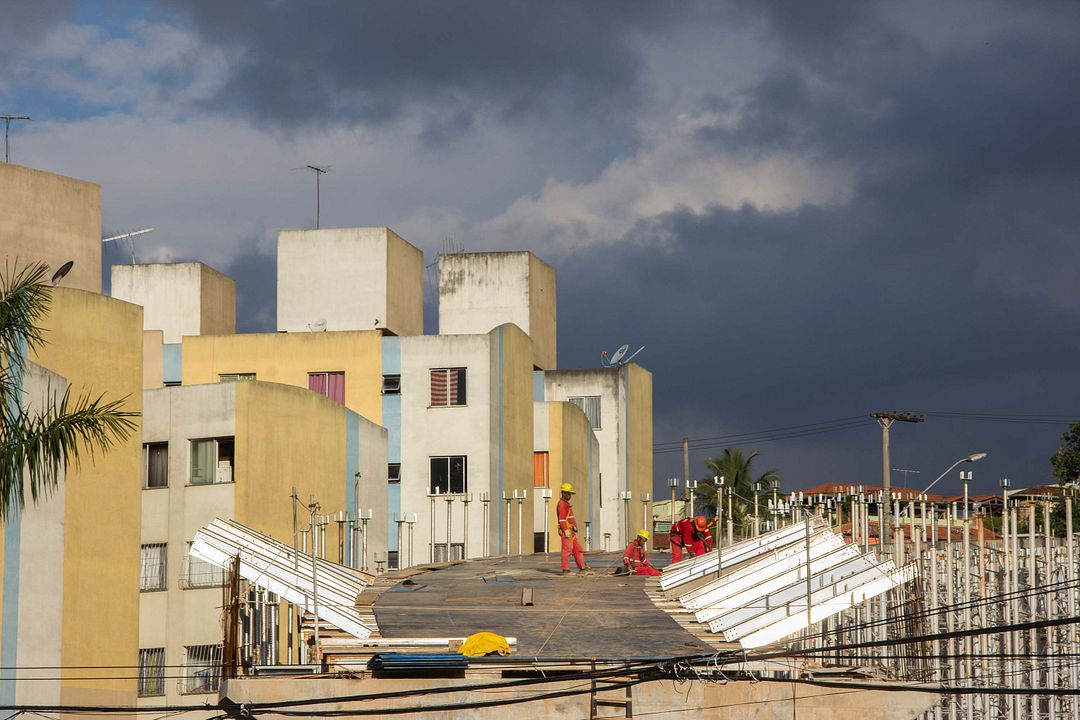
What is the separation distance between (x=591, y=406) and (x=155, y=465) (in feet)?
114

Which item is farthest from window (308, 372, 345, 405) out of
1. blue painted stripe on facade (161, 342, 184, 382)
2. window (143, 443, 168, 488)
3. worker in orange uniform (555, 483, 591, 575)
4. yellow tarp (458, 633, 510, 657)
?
yellow tarp (458, 633, 510, 657)

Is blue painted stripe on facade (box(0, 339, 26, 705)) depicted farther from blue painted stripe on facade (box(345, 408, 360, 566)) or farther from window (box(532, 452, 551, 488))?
window (box(532, 452, 551, 488))

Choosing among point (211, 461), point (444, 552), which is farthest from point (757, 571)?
point (444, 552)

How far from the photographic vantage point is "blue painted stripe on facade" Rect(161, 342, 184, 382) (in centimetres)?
6231

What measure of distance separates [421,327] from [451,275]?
3.92 metres

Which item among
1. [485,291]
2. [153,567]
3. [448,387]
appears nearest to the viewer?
[153,567]

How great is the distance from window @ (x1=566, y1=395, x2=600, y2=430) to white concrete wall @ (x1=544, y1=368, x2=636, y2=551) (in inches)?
6.4

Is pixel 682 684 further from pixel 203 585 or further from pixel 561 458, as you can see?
pixel 561 458

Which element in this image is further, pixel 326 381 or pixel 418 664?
pixel 326 381

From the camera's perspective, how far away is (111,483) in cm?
4422

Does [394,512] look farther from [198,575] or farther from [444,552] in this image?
[198,575]

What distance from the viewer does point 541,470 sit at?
7025 cm

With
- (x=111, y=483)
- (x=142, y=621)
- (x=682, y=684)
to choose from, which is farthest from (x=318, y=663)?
(x=142, y=621)

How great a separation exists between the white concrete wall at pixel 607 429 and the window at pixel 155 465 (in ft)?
106
